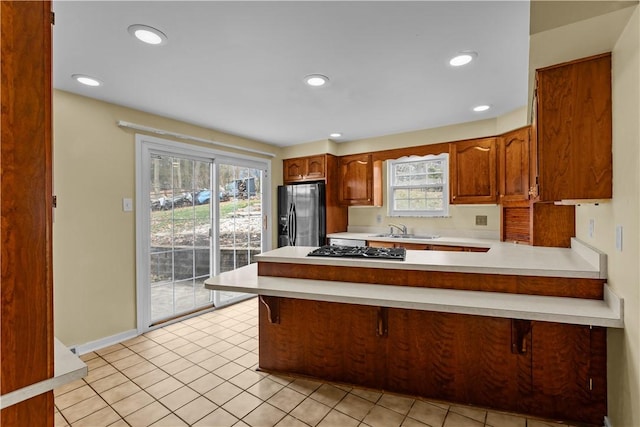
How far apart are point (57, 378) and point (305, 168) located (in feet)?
13.5

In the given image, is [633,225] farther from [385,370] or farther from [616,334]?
[385,370]

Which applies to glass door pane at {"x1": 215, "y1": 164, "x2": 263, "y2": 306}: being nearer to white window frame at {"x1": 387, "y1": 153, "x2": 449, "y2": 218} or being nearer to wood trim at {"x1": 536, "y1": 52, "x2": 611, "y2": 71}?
white window frame at {"x1": 387, "y1": 153, "x2": 449, "y2": 218}

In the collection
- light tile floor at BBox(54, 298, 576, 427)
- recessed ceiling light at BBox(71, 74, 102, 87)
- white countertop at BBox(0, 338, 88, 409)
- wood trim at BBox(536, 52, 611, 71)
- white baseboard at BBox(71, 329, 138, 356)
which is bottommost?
light tile floor at BBox(54, 298, 576, 427)

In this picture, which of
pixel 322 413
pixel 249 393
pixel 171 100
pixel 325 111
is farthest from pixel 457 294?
pixel 171 100

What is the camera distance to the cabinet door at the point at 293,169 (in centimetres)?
477

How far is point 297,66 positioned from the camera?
2213mm

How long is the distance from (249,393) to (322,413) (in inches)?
21.8

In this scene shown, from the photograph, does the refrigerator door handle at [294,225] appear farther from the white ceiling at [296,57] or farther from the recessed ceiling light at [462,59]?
the recessed ceiling light at [462,59]

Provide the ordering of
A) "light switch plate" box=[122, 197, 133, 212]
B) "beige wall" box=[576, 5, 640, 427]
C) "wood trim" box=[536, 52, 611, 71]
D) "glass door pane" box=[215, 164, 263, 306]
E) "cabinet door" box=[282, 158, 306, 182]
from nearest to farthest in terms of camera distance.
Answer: "beige wall" box=[576, 5, 640, 427]
"wood trim" box=[536, 52, 611, 71]
"light switch plate" box=[122, 197, 133, 212]
"glass door pane" box=[215, 164, 263, 306]
"cabinet door" box=[282, 158, 306, 182]

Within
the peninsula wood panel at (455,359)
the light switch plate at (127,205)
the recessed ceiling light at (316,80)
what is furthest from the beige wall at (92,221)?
the peninsula wood panel at (455,359)

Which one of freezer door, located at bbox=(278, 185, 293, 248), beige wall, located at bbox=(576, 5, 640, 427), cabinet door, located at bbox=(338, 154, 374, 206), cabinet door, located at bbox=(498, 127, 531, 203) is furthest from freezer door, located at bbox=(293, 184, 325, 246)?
beige wall, located at bbox=(576, 5, 640, 427)

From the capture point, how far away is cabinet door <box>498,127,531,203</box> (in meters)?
3.18

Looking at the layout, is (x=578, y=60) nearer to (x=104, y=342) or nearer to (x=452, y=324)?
(x=452, y=324)

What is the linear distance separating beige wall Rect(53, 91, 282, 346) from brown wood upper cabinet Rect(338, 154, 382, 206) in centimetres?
268
